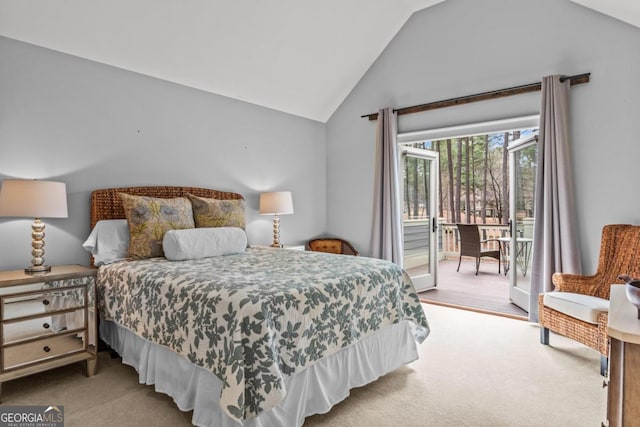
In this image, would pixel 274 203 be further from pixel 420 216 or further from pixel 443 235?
pixel 443 235

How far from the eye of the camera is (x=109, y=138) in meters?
3.17

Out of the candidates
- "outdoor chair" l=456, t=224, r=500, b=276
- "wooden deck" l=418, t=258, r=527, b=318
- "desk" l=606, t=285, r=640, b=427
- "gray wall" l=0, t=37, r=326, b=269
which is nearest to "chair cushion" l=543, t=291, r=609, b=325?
"wooden deck" l=418, t=258, r=527, b=318

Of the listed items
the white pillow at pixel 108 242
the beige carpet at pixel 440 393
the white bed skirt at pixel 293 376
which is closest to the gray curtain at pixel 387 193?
the beige carpet at pixel 440 393

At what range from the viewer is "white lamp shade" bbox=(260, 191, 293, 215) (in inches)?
164

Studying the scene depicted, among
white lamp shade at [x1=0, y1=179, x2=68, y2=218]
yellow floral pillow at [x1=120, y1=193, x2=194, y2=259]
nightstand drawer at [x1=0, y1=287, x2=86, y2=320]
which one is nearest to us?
nightstand drawer at [x1=0, y1=287, x2=86, y2=320]

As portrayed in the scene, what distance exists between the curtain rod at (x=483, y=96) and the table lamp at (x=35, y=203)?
3537 millimetres

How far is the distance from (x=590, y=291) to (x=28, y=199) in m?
4.14

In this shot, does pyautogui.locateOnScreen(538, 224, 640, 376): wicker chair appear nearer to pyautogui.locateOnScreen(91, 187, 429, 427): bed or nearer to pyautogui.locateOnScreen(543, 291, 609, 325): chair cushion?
pyautogui.locateOnScreen(543, 291, 609, 325): chair cushion

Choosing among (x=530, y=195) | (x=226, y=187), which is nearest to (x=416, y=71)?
(x=530, y=195)

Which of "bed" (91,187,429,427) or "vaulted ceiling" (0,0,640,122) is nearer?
"bed" (91,187,429,427)

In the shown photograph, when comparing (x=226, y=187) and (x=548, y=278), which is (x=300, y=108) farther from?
(x=548, y=278)

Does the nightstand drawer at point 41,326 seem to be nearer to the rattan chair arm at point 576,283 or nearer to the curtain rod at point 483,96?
the rattan chair arm at point 576,283

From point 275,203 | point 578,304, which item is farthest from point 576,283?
point 275,203

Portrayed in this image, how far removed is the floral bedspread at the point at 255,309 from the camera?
1601 millimetres
